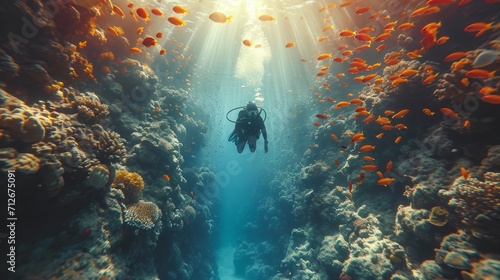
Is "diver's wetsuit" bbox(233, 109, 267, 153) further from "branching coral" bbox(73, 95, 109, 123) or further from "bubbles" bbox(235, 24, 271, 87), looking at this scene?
"bubbles" bbox(235, 24, 271, 87)

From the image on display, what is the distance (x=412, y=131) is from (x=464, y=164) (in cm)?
288

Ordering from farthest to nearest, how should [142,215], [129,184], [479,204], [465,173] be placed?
1. [129,184]
2. [142,215]
3. [465,173]
4. [479,204]

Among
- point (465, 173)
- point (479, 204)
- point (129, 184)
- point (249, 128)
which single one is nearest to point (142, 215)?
point (129, 184)

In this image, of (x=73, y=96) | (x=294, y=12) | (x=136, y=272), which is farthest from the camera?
(x=294, y=12)

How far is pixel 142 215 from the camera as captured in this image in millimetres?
7477

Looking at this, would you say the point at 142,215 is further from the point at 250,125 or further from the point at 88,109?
the point at 250,125

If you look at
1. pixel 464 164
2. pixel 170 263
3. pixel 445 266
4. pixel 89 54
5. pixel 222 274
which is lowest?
pixel 222 274

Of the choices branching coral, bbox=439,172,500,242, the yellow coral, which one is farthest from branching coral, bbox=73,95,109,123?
branching coral, bbox=439,172,500,242

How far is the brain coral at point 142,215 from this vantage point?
713cm

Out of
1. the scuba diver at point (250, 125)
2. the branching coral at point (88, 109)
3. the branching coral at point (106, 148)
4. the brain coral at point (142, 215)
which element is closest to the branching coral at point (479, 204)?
the scuba diver at point (250, 125)

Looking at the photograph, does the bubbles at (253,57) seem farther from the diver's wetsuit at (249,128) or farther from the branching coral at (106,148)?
the branching coral at (106,148)

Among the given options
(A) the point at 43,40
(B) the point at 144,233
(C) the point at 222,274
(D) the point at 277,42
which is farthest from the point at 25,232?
(D) the point at 277,42

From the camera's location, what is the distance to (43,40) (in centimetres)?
620

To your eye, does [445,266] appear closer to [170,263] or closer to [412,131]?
[412,131]
